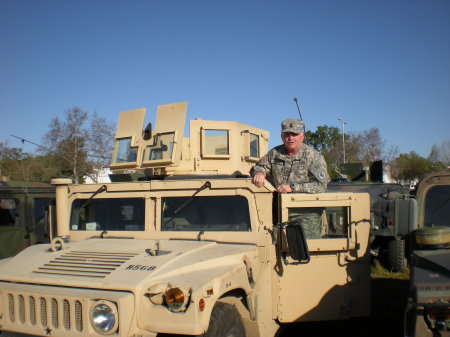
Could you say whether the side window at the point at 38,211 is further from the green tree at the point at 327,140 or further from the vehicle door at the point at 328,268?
the green tree at the point at 327,140

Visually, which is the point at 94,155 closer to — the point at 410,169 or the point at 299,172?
the point at 299,172

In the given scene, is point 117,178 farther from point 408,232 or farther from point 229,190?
point 408,232

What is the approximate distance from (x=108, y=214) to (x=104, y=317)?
168 cm

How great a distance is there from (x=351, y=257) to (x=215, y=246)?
134 centimetres

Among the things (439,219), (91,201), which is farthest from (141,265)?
(439,219)

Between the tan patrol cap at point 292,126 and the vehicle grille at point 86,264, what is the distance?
199cm

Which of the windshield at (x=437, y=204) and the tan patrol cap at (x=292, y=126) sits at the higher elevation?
the tan patrol cap at (x=292, y=126)

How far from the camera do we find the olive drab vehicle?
9.89 ft

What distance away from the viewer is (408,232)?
4492 mm

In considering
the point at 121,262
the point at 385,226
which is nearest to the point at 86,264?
the point at 121,262

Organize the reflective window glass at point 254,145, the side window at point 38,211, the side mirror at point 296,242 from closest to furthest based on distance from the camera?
the side mirror at point 296,242, the reflective window glass at point 254,145, the side window at point 38,211

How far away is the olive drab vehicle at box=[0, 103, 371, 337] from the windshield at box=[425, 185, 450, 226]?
50.4 inches

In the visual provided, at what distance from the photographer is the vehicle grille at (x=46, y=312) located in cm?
304

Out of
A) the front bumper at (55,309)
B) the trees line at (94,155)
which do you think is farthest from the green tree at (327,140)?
the front bumper at (55,309)
